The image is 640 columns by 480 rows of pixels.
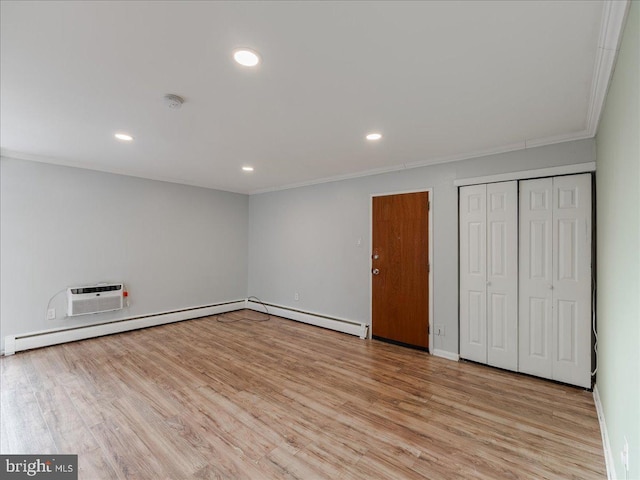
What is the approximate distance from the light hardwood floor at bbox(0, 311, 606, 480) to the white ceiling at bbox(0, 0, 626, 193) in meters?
2.43

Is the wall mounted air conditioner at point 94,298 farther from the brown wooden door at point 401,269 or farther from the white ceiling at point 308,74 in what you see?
the brown wooden door at point 401,269

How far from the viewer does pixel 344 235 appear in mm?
4605

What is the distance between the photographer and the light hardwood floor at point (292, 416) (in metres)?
1.82

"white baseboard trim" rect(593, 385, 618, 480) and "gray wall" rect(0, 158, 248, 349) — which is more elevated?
"gray wall" rect(0, 158, 248, 349)

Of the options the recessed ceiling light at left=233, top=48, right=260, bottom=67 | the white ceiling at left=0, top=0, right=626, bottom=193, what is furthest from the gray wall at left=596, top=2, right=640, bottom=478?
the recessed ceiling light at left=233, top=48, right=260, bottom=67

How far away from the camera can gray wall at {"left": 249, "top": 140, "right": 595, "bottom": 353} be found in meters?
3.39

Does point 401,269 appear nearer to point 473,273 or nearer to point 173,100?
point 473,273

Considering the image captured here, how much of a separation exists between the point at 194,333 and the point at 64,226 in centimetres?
230

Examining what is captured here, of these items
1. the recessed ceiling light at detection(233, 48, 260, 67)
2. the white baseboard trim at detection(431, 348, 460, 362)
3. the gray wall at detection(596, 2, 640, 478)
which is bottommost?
the white baseboard trim at detection(431, 348, 460, 362)

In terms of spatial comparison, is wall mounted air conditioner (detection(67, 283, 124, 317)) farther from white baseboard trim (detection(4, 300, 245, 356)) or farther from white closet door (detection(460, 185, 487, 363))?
white closet door (detection(460, 185, 487, 363))

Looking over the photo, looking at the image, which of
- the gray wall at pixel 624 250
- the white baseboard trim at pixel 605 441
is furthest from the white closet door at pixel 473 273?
the gray wall at pixel 624 250

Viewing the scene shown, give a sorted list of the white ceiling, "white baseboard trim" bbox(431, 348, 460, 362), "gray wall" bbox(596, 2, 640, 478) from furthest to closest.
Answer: "white baseboard trim" bbox(431, 348, 460, 362) → the white ceiling → "gray wall" bbox(596, 2, 640, 478)

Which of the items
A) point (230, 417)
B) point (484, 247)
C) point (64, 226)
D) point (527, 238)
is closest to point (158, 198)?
point (64, 226)

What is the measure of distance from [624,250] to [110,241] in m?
5.49
